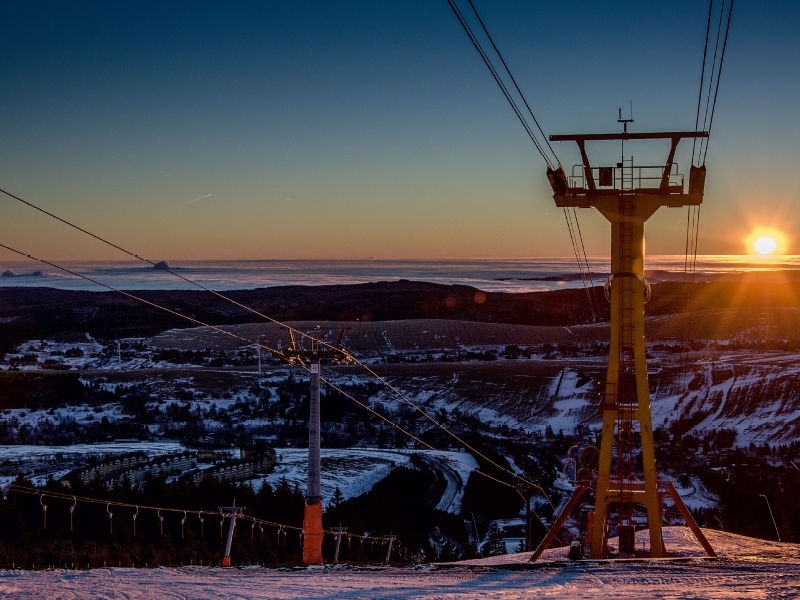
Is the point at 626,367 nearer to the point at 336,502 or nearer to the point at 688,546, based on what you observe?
the point at 688,546

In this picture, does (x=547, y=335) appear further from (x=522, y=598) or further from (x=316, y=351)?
(x=522, y=598)

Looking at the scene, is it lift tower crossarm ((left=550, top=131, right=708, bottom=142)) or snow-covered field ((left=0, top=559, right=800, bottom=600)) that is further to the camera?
lift tower crossarm ((left=550, top=131, right=708, bottom=142))

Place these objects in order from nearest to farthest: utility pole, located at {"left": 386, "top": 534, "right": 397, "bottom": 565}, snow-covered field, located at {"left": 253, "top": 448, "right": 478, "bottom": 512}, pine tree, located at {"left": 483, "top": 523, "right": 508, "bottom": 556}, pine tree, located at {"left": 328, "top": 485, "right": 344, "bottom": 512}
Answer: utility pole, located at {"left": 386, "top": 534, "right": 397, "bottom": 565} → pine tree, located at {"left": 483, "top": 523, "right": 508, "bottom": 556} → pine tree, located at {"left": 328, "top": 485, "right": 344, "bottom": 512} → snow-covered field, located at {"left": 253, "top": 448, "right": 478, "bottom": 512}

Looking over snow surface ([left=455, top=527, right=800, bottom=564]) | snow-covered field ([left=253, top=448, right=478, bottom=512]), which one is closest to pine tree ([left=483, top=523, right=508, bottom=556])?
snow-covered field ([left=253, top=448, right=478, bottom=512])

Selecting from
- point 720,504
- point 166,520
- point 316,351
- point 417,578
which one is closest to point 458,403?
point 720,504

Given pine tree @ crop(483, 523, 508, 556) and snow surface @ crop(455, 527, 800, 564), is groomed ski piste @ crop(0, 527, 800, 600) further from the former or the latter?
pine tree @ crop(483, 523, 508, 556)

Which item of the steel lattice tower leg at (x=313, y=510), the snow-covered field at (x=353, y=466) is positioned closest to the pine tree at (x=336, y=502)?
the snow-covered field at (x=353, y=466)

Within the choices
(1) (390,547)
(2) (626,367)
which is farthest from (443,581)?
(1) (390,547)
